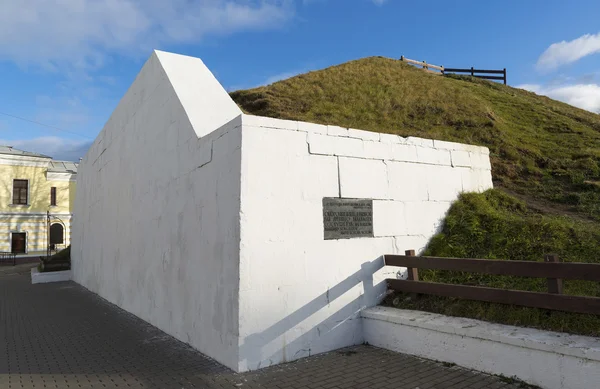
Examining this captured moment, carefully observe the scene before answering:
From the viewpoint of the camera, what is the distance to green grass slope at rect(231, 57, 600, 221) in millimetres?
Answer: 9703

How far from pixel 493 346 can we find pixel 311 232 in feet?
8.33

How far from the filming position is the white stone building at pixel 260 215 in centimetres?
520

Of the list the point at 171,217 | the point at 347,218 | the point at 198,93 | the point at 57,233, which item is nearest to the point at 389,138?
the point at 347,218

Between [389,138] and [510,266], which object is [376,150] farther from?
[510,266]

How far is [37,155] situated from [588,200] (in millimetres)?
38520

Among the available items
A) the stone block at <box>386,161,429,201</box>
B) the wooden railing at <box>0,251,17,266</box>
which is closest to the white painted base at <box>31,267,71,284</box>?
the wooden railing at <box>0,251,17,266</box>

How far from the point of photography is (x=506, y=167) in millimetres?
10508

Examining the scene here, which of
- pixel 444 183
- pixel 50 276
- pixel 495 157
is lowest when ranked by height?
pixel 50 276

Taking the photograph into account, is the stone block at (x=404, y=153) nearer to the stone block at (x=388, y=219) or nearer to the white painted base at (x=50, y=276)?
the stone block at (x=388, y=219)

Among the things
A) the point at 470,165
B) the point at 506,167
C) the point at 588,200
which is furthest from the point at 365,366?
the point at 506,167

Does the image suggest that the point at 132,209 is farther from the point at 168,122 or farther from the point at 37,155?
the point at 37,155

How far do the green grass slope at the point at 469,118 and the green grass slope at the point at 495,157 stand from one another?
0.04 metres

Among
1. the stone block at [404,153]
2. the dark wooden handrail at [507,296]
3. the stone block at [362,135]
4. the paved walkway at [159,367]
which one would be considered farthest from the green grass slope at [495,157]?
the stone block at [362,135]

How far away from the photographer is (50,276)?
58.0 feet
